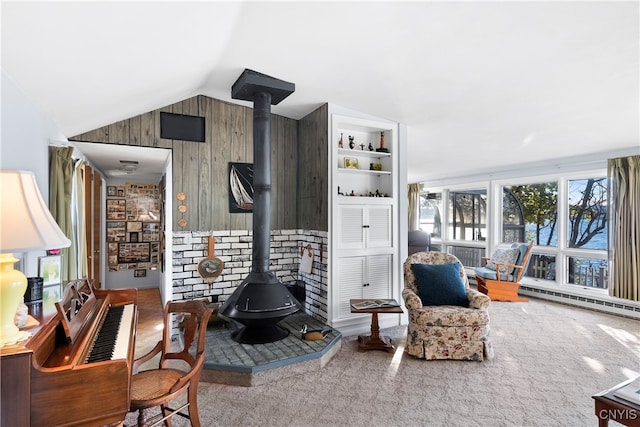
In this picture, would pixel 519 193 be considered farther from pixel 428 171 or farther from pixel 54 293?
pixel 54 293

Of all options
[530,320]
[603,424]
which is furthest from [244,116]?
[530,320]

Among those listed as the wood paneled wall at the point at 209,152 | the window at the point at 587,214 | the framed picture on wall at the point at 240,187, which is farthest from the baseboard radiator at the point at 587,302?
the framed picture on wall at the point at 240,187

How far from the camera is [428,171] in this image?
7.16 metres

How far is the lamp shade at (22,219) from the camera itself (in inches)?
43.5

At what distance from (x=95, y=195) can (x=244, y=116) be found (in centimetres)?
268

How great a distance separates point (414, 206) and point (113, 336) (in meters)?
7.43

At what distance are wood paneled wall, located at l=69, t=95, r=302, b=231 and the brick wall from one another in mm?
128

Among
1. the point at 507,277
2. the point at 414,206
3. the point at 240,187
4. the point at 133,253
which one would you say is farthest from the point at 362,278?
the point at 414,206

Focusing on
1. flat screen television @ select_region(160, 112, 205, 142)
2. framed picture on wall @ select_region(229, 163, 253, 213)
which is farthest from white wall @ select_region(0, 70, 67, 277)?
framed picture on wall @ select_region(229, 163, 253, 213)

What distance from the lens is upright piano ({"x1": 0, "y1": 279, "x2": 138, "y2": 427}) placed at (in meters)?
1.10

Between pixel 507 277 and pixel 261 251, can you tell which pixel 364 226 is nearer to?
pixel 261 251

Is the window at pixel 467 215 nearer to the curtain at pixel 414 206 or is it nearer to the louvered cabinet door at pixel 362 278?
the curtain at pixel 414 206

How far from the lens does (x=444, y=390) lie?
2643 mm

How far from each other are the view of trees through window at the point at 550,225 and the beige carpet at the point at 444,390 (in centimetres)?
179
